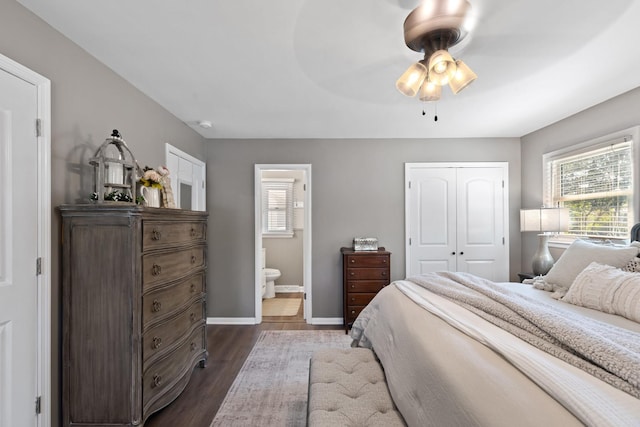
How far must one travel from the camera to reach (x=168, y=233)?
2.10 metres

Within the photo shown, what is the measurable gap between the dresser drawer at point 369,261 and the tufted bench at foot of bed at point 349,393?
1700mm

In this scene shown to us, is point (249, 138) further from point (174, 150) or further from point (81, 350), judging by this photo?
point (81, 350)

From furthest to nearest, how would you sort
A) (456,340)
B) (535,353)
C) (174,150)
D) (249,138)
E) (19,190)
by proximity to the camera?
(249,138) → (174,150) → (19,190) → (456,340) → (535,353)

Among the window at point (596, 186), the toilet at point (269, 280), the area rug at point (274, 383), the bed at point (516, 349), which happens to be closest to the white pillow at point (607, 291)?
the bed at point (516, 349)

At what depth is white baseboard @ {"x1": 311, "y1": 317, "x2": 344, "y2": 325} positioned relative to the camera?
393 cm

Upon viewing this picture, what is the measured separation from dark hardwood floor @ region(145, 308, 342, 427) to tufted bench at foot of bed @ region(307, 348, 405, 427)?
0.99 m

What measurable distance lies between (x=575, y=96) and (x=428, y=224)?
1.94 m

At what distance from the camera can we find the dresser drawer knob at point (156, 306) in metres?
1.92

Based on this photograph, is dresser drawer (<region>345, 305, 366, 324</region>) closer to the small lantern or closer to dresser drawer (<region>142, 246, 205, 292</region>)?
dresser drawer (<region>142, 246, 205, 292</region>)

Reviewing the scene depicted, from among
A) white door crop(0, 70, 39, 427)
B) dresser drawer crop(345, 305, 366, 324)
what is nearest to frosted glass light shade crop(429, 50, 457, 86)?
white door crop(0, 70, 39, 427)

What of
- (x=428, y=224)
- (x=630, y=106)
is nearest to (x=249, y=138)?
(x=428, y=224)

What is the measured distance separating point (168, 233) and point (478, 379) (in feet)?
6.43

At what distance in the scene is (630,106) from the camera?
2.52m

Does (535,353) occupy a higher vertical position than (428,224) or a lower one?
lower
